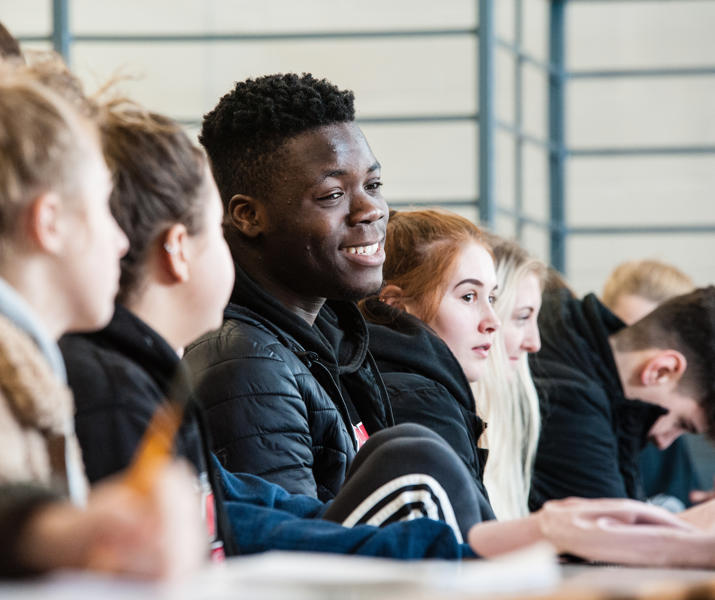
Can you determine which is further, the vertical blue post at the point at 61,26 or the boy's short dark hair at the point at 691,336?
the vertical blue post at the point at 61,26

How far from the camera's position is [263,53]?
7.46m

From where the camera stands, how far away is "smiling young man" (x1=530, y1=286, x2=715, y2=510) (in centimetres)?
363

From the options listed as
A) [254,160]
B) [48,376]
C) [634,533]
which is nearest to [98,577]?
[48,376]

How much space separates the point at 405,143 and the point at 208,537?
6.24 metres

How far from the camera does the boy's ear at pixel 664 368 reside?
3.72 metres

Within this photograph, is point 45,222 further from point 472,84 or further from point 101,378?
point 472,84

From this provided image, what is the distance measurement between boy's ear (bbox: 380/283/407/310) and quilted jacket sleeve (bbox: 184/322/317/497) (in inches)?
32.6

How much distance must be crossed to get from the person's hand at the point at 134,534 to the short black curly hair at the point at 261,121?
1.66 metres

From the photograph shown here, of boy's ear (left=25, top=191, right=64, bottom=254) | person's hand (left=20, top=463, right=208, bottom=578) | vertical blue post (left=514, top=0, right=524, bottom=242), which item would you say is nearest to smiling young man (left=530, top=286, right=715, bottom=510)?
boy's ear (left=25, top=191, right=64, bottom=254)

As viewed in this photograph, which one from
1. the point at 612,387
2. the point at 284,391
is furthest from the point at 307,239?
the point at 612,387

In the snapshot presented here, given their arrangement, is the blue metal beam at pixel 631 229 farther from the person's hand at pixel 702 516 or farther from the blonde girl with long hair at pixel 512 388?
the person's hand at pixel 702 516

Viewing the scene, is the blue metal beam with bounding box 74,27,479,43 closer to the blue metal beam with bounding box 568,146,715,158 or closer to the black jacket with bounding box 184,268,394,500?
the blue metal beam with bounding box 568,146,715,158

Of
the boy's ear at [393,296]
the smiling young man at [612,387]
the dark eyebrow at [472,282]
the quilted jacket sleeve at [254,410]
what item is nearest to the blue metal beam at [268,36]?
the smiling young man at [612,387]

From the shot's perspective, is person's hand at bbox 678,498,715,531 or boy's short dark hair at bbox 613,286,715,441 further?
boy's short dark hair at bbox 613,286,715,441
